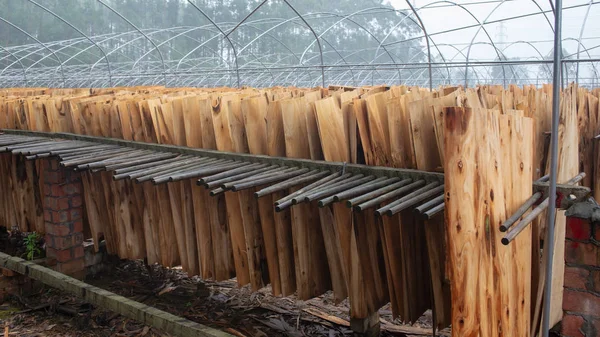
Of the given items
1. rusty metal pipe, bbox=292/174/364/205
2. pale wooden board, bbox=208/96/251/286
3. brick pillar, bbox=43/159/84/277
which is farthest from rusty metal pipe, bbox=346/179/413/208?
brick pillar, bbox=43/159/84/277

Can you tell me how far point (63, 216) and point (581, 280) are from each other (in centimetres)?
416

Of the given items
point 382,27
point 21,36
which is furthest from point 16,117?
point 382,27

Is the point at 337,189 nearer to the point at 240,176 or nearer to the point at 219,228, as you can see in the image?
the point at 240,176

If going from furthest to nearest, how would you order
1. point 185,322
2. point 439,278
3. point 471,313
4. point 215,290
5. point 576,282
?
point 215,290 < point 185,322 < point 439,278 < point 576,282 < point 471,313

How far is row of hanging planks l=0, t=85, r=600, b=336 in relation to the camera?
A: 2029mm

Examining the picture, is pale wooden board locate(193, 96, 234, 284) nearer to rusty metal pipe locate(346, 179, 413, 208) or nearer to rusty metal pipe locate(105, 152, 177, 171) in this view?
rusty metal pipe locate(105, 152, 177, 171)

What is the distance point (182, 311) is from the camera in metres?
4.80

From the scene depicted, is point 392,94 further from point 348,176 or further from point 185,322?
point 185,322

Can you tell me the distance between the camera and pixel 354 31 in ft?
132

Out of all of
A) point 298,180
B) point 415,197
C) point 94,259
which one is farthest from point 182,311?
point 415,197

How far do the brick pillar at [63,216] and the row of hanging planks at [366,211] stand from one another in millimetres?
170

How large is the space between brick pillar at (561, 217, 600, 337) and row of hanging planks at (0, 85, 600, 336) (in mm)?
121

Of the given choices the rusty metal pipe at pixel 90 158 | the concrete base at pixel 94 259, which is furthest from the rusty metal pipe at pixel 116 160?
the concrete base at pixel 94 259

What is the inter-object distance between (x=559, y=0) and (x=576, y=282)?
118 centimetres
